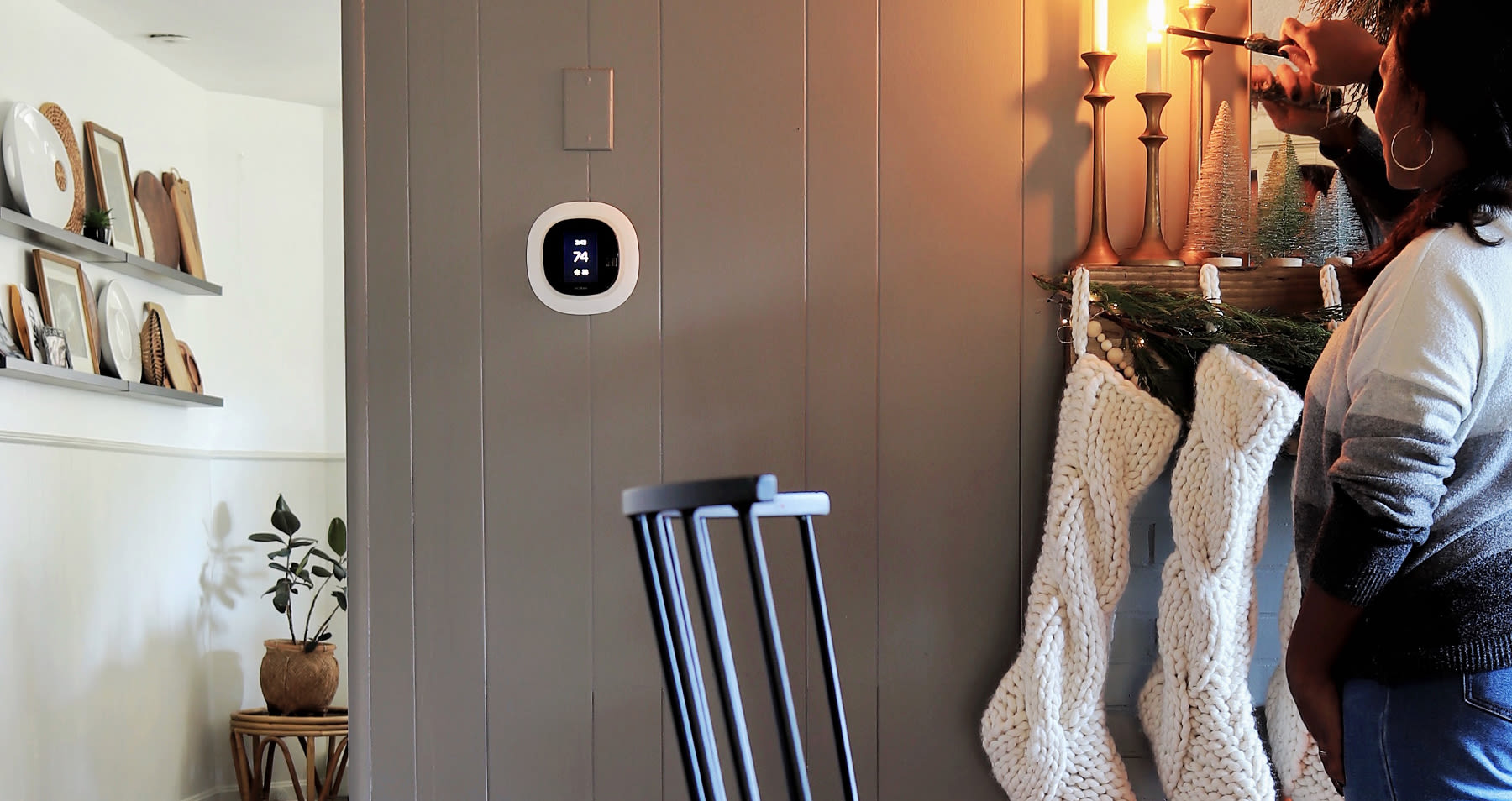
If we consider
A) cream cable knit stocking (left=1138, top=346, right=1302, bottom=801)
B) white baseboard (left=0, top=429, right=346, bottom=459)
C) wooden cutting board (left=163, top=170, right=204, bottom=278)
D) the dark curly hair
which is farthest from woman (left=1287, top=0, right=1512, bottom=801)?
wooden cutting board (left=163, top=170, right=204, bottom=278)

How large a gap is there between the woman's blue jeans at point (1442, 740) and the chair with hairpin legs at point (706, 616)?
1.90 ft

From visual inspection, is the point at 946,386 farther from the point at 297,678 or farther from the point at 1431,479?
the point at 297,678

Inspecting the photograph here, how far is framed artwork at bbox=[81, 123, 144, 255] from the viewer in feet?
10.2

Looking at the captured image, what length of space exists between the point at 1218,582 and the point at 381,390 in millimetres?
1073

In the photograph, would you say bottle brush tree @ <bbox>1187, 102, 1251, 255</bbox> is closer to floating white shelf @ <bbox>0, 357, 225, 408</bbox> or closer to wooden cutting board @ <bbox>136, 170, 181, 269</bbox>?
floating white shelf @ <bbox>0, 357, 225, 408</bbox>

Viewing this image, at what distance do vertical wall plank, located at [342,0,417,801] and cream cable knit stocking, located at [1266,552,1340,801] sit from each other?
110 centimetres

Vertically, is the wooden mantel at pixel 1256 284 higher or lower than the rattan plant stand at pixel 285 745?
higher

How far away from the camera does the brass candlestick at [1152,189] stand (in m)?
1.62

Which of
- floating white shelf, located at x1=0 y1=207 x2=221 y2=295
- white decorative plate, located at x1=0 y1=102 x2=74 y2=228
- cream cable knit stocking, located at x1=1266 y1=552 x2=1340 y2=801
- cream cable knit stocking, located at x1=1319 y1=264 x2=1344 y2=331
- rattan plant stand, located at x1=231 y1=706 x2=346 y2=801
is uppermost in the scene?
white decorative plate, located at x1=0 y1=102 x2=74 y2=228

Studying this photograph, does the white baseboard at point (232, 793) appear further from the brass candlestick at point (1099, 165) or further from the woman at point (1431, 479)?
the woman at point (1431, 479)

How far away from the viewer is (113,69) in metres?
3.26

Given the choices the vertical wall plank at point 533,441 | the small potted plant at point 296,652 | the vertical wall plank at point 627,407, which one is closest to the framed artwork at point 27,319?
the small potted plant at point 296,652

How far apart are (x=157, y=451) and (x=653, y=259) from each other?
227 centimetres

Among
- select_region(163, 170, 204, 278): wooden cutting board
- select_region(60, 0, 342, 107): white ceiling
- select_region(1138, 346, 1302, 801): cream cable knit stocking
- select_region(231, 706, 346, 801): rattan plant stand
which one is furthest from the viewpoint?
select_region(163, 170, 204, 278): wooden cutting board
